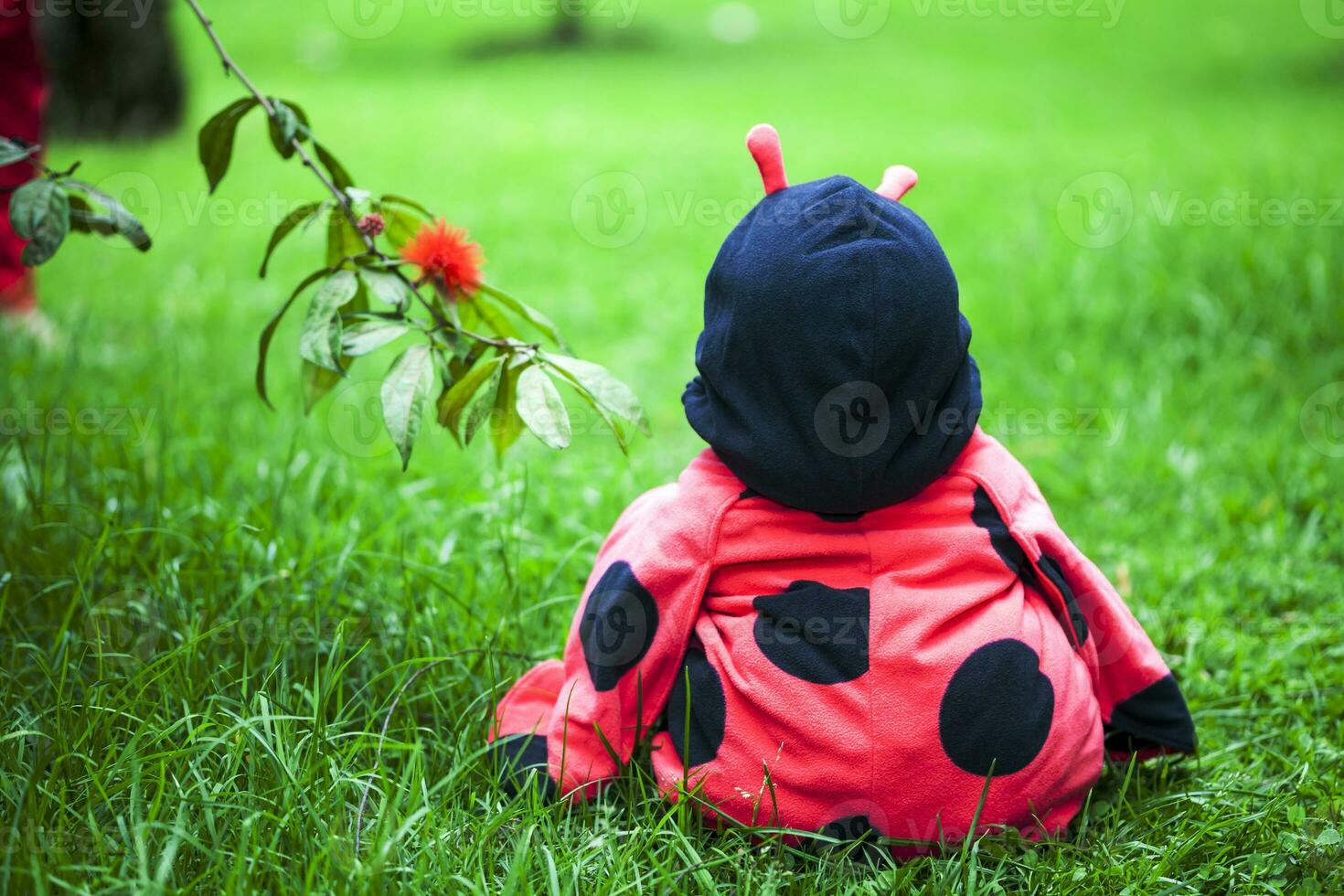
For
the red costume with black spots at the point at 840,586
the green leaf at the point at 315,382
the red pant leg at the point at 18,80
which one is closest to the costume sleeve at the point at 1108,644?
the red costume with black spots at the point at 840,586

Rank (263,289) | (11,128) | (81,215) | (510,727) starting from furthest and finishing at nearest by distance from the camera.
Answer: (263,289), (11,128), (81,215), (510,727)

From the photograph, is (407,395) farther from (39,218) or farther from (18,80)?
(18,80)

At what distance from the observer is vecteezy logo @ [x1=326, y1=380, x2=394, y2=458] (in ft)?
9.73

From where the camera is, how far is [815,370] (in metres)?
1.35

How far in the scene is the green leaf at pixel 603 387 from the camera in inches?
57.6

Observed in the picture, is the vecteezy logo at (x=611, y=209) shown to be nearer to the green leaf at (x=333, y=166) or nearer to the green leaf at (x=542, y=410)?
the green leaf at (x=333, y=166)

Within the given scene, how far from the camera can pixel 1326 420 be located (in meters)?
3.19

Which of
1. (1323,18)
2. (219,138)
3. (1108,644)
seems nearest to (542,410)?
(219,138)

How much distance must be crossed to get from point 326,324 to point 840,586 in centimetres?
77

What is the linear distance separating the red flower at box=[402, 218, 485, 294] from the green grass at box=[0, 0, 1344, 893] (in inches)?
22.6

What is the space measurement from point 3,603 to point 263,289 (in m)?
2.84

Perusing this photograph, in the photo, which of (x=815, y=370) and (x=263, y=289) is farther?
(x=263, y=289)

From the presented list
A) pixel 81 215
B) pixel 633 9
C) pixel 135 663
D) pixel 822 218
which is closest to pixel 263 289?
pixel 81 215

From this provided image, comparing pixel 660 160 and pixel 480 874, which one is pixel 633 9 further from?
pixel 480 874
